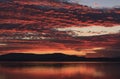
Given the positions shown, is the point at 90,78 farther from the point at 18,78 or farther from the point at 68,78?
the point at 18,78

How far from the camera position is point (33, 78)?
40312mm

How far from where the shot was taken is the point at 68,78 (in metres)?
41.7

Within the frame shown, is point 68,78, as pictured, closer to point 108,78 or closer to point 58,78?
point 58,78

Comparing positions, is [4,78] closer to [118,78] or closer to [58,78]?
[58,78]

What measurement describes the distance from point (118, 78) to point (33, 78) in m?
8.69

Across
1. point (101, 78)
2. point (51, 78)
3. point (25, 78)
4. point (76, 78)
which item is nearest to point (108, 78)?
point (101, 78)

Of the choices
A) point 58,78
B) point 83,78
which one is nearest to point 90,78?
point 83,78

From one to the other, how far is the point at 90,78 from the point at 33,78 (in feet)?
→ 19.3

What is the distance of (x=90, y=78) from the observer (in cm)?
4150

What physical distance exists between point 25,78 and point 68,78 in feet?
14.9

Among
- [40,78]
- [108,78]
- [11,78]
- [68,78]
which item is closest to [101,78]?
[108,78]

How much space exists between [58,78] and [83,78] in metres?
2.55

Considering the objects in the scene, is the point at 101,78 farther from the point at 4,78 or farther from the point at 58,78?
the point at 4,78

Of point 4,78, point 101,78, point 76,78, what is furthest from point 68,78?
point 4,78
